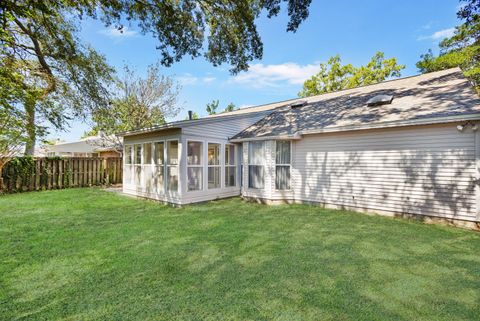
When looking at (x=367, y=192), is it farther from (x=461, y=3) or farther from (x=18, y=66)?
(x=18, y=66)

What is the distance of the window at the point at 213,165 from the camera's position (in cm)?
919

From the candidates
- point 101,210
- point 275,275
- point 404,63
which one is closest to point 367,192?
point 275,275

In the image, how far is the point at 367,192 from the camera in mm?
7223

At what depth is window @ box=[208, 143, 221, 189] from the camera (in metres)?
9.19

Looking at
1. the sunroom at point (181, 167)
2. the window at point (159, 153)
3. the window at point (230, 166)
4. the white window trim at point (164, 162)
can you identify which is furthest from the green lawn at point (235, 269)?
the window at point (230, 166)

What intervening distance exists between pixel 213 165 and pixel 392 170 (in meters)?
5.64

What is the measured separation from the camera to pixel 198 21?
26.5 ft

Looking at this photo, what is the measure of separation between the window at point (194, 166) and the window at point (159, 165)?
3.65 ft

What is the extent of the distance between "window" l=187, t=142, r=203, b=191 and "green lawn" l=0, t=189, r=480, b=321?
223 cm

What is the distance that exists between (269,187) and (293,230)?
3.24 metres

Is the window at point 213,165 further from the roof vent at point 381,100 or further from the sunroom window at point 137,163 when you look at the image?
the roof vent at point 381,100

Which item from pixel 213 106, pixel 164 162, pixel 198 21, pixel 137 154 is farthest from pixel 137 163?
pixel 213 106

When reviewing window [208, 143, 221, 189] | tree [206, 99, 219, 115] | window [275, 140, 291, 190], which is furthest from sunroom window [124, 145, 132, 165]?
tree [206, 99, 219, 115]

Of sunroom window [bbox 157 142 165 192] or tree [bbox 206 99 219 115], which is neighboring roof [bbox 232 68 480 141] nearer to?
sunroom window [bbox 157 142 165 192]
